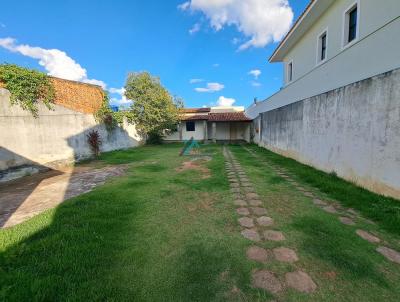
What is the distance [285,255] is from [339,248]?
659 millimetres

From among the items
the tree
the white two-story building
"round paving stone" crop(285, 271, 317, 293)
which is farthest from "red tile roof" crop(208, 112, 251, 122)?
"round paving stone" crop(285, 271, 317, 293)

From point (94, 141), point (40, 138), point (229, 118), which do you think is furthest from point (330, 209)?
point (229, 118)

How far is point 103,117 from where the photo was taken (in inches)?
434

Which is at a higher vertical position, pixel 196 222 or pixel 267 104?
pixel 267 104

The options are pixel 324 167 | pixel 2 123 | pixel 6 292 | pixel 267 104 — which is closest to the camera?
pixel 6 292

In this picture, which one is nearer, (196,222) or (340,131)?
(196,222)

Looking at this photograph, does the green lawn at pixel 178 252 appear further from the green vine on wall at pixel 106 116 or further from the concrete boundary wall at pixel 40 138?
the green vine on wall at pixel 106 116

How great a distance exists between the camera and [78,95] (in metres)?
9.28

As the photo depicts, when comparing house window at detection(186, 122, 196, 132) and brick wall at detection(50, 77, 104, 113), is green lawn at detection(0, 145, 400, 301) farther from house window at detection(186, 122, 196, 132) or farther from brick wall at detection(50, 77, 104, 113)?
house window at detection(186, 122, 196, 132)

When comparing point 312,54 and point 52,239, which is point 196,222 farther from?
point 312,54

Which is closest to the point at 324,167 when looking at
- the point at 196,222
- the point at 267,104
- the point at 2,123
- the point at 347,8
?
the point at 196,222

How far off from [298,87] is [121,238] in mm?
8083

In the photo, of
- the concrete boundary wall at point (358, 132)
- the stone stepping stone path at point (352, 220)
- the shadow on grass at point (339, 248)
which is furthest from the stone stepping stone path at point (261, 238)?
the concrete boundary wall at point (358, 132)

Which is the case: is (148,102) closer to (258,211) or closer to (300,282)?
(258,211)
